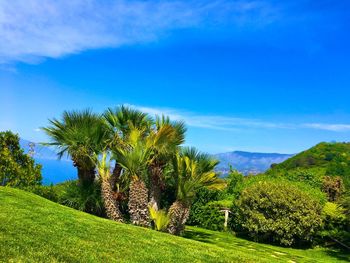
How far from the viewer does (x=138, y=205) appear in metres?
15.9

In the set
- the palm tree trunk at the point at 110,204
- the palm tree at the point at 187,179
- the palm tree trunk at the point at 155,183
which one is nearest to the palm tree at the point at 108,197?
the palm tree trunk at the point at 110,204

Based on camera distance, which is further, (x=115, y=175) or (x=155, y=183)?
(x=115, y=175)

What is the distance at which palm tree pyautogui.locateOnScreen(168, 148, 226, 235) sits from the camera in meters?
16.4

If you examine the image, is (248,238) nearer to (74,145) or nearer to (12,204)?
(74,145)

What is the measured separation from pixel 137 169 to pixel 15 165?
713 cm

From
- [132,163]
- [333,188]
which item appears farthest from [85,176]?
[333,188]

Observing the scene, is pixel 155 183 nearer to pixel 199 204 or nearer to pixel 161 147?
pixel 161 147

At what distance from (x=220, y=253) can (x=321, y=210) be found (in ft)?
40.7

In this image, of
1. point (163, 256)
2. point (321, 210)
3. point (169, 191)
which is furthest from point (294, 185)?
point (163, 256)

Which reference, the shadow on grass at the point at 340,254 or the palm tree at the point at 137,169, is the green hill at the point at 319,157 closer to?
the shadow on grass at the point at 340,254

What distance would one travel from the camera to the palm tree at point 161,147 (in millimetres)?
16406

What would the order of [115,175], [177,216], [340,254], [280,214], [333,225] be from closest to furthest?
1. [177,216]
2. [115,175]
3. [340,254]
4. [280,214]
5. [333,225]

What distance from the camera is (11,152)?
19.8 meters

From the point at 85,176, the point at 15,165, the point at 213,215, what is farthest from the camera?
the point at 213,215
